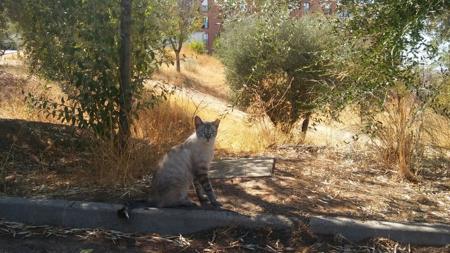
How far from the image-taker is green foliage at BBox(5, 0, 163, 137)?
17.8 feet

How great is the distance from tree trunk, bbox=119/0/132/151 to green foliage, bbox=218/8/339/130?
2.48m

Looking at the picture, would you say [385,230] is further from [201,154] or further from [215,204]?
[201,154]

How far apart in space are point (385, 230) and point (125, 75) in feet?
10.2

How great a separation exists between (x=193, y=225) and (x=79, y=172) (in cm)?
181

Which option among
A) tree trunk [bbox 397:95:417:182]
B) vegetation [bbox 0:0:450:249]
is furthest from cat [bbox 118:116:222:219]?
tree trunk [bbox 397:95:417:182]

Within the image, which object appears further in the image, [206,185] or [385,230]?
[206,185]

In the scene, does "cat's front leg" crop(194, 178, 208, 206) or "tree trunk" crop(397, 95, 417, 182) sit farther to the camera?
"tree trunk" crop(397, 95, 417, 182)

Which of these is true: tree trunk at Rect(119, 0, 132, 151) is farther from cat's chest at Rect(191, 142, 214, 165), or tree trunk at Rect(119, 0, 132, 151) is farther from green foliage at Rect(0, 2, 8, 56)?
green foliage at Rect(0, 2, 8, 56)

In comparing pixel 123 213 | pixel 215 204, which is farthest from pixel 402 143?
pixel 123 213

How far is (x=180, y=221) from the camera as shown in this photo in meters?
4.32

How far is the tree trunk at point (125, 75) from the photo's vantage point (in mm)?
5422

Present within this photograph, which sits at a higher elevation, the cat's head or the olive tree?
the olive tree

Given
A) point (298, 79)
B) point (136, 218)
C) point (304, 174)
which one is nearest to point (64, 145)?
point (136, 218)

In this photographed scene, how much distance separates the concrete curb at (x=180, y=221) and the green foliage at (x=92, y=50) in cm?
118
